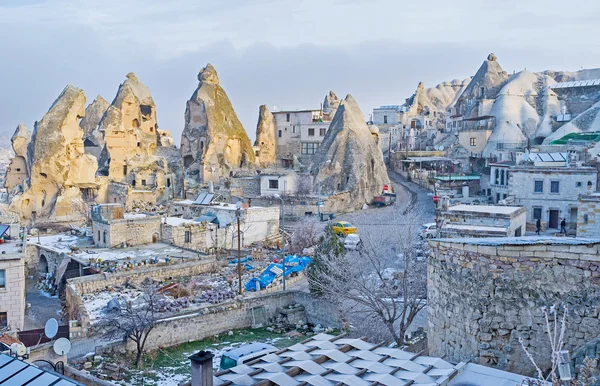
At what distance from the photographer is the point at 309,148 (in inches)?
2291

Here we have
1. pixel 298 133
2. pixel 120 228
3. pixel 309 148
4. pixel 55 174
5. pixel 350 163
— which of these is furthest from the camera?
pixel 298 133

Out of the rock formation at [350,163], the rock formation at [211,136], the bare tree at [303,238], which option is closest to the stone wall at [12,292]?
the bare tree at [303,238]

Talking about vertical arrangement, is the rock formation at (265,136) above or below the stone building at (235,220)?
above

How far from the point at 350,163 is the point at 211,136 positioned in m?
13.9

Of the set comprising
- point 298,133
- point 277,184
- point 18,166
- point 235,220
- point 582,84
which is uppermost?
point 582,84

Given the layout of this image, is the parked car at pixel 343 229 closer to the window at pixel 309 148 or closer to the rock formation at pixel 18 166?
the window at pixel 309 148

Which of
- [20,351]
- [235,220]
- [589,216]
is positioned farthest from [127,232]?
[589,216]

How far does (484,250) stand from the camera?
787 cm

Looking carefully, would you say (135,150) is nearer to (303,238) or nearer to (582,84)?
(303,238)

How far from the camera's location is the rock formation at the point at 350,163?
45531mm

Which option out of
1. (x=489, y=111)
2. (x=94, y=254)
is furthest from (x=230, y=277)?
(x=489, y=111)

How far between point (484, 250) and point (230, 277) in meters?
17.4

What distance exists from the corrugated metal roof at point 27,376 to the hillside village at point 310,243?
4 cm

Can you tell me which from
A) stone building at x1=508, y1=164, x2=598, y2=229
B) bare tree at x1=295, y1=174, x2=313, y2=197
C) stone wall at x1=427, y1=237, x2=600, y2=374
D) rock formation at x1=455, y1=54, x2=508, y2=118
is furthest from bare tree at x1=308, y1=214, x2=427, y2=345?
rock formation at x1=455, y1=54, x2=508, y2=118
